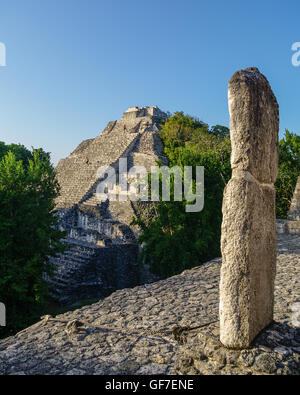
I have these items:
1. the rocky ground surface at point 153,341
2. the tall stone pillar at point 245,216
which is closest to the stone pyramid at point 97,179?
the rocky ground surface at point 153,341

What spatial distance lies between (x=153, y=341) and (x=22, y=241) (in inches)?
261

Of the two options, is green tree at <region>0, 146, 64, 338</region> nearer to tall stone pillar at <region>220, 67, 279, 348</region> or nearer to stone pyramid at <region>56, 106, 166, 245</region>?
stone pyramid at <region>56, 106, 166, 245</region>

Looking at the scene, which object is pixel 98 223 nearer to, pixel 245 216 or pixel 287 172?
pixel 287 172

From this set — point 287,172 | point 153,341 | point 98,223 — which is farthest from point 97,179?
point 153,341

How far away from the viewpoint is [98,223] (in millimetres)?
17625

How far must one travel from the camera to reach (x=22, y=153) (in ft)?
90.4

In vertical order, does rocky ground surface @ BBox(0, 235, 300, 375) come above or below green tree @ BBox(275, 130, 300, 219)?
below

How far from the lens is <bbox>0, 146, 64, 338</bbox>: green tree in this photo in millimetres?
8570

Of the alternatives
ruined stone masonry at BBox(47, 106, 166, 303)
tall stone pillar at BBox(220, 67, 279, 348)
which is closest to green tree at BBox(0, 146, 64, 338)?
ruined stone masonry at BBox(47, 106, 166, 303)

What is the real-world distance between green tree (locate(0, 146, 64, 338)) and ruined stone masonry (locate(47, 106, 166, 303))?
1.43m

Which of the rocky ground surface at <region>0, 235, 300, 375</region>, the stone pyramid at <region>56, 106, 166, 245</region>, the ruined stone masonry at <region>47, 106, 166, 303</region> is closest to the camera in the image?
the rocky ground surface at <region>0, 235, 300, 375</region>

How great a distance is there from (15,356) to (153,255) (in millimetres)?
8135
